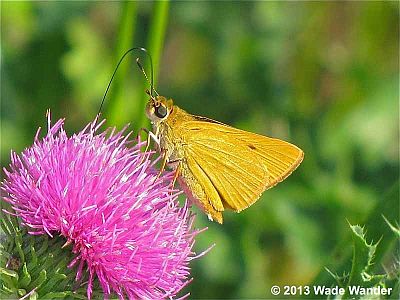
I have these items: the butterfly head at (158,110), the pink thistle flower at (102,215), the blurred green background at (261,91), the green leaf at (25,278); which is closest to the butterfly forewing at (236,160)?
the butterfly head at (158,110)

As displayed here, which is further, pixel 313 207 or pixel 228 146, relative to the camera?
pixel 313 207

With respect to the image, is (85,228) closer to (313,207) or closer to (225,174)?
(225,174)

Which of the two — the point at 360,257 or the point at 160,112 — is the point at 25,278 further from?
the point at 360,257

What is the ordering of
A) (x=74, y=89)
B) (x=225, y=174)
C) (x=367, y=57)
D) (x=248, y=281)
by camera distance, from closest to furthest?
(x=225, y=174) < (x=248, y=281) < (x=74, y=89) < (x=367, y=57)

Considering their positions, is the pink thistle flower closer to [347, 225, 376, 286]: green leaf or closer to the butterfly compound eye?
the butterfly compound eye

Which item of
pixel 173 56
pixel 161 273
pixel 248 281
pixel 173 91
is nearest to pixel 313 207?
pixel 248 281

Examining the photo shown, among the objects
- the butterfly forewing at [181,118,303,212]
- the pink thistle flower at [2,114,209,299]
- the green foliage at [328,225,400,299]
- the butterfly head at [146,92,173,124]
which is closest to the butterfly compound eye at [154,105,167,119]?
the butterfly head at [146,92,173,124]
